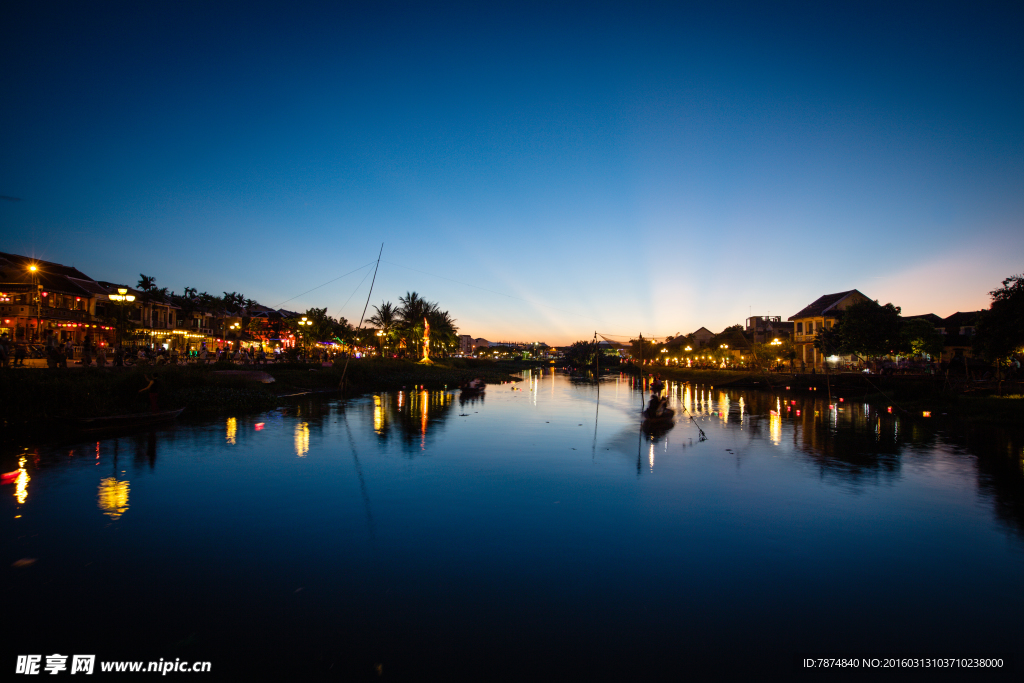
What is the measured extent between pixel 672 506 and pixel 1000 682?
739cm

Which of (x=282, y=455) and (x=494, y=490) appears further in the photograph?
(x=282, y=455)

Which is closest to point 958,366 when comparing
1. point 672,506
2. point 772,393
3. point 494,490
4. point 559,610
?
point 772,393

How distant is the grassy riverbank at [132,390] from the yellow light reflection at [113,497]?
33.5 feet

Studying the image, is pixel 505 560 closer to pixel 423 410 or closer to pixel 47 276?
pixel 423 410

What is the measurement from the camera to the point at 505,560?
9570mm

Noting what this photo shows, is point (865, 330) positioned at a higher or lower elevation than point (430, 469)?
higher

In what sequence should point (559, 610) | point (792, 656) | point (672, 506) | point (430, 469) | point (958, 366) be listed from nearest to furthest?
point (792, 656) → point (559, 610) → point (672, 506) → point (430, 469) → point (958, 366)

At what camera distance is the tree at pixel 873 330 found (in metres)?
52.0

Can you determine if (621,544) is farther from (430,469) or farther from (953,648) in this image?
(430,469)

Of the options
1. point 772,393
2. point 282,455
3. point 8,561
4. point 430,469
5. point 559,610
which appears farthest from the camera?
point 772,393

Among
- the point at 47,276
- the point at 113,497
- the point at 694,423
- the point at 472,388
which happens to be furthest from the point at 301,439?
the point at 47,276

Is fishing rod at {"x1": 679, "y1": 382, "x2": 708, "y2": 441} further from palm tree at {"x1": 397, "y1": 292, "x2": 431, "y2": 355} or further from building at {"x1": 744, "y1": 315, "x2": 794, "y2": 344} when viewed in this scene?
building at {"x1": 744, "y1": 315, "x2": 794, "y2": 344}

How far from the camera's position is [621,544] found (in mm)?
10523

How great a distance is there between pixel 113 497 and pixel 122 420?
1201 cm
